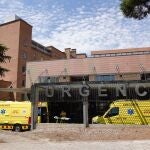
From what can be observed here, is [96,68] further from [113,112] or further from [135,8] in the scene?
[135,8]

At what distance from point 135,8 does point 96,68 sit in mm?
34886

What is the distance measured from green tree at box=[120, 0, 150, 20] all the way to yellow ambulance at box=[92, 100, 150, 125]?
15.8 m

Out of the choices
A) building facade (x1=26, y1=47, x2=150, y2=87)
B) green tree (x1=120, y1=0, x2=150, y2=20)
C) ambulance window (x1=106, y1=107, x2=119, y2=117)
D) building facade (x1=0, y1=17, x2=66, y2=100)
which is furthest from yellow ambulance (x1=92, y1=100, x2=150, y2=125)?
building facade (x1=0, y1=17, x2=66, y2=100)

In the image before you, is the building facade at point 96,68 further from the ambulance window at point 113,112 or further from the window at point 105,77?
the ambulance window at point 113,112

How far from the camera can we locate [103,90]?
30.7 m

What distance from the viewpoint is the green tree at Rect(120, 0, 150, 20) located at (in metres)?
14.0

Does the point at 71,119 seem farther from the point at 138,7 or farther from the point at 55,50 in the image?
the point at 55,50

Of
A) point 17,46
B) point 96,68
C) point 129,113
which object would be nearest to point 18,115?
point 129,113

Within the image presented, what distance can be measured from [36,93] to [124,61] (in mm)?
21292

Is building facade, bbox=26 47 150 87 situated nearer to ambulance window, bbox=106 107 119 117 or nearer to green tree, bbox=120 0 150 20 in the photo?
ambulance window, bbox=106 107 119 117

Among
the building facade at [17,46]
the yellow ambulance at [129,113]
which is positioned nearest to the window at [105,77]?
the yellow ambulance at [129,113]

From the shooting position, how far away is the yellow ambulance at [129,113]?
29.1m

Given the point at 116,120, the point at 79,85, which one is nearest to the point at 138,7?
the point at 79,85

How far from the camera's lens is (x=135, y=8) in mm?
14219
